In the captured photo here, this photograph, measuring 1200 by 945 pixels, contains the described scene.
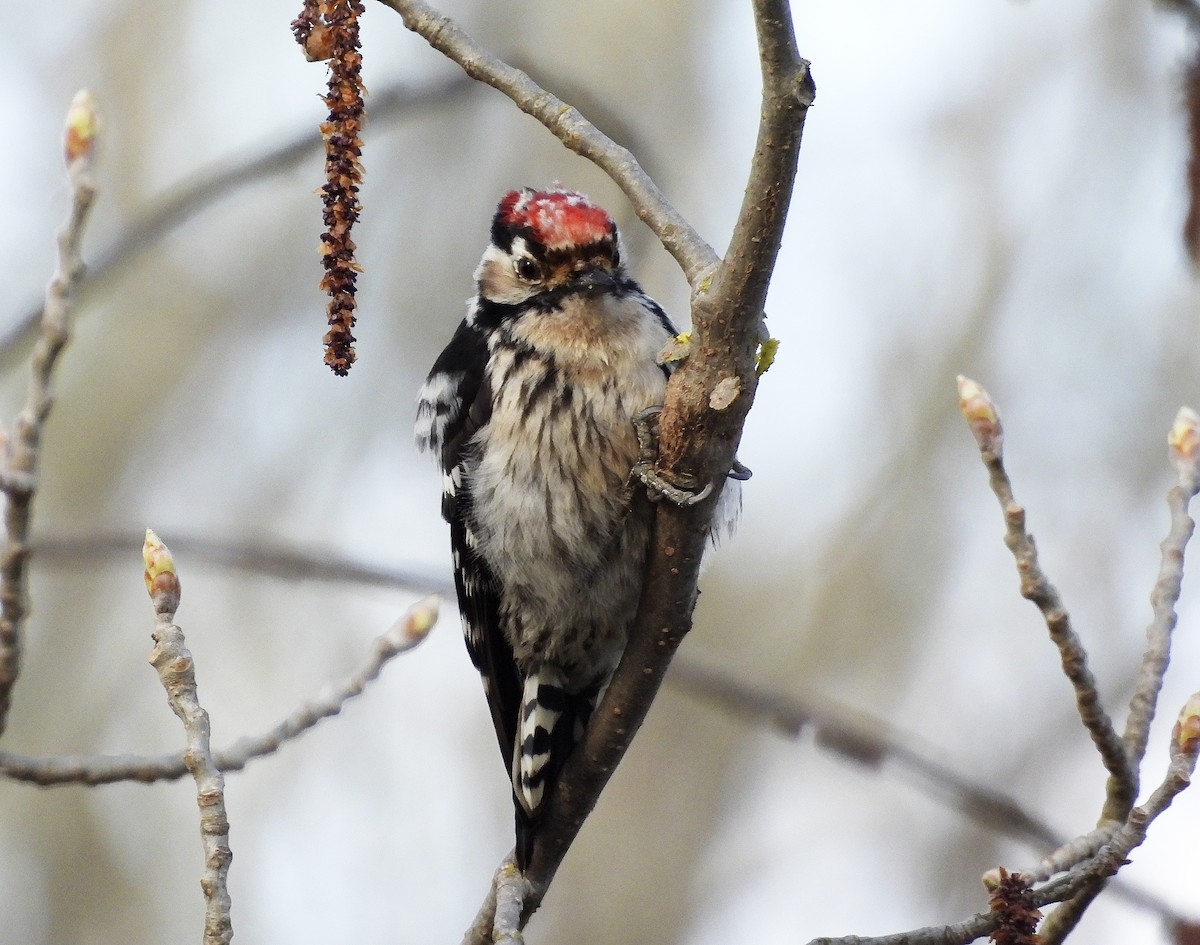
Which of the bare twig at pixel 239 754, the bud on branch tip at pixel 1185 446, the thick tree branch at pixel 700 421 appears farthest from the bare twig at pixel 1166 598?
the bare twig at pixel 239 754

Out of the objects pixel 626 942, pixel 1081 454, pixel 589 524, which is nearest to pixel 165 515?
pixel 626 942

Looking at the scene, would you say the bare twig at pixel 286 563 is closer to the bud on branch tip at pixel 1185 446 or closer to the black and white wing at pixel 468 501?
the black and white wing at pixel 468 501

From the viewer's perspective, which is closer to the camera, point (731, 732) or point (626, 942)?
point (626, 942)

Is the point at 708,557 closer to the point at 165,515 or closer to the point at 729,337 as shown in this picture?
the point at 729,337

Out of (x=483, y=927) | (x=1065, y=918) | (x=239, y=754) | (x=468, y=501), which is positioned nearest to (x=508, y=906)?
(x=483, y=927)

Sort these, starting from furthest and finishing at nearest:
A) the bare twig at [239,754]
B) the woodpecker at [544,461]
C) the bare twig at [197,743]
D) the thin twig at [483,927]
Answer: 1. the woodpecker at [544,461]
2. the thin twig at [483,927]
3. the bare twig at [239,754]
4. the bare twig at [197,743]

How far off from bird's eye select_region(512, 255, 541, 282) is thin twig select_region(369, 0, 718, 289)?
1.19m

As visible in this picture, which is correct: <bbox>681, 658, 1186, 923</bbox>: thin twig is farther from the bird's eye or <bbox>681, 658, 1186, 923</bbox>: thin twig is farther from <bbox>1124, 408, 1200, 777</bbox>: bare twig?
the bird's eye

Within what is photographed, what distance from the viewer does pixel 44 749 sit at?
21.9 feet

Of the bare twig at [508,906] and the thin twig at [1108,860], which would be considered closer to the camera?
the bare twig at [508,906]

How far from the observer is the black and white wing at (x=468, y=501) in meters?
3.72

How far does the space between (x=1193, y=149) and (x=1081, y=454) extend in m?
4.13

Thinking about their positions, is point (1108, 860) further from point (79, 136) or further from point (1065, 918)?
point (79, 136)

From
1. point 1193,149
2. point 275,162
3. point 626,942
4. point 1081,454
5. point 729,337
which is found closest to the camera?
point 729,337
